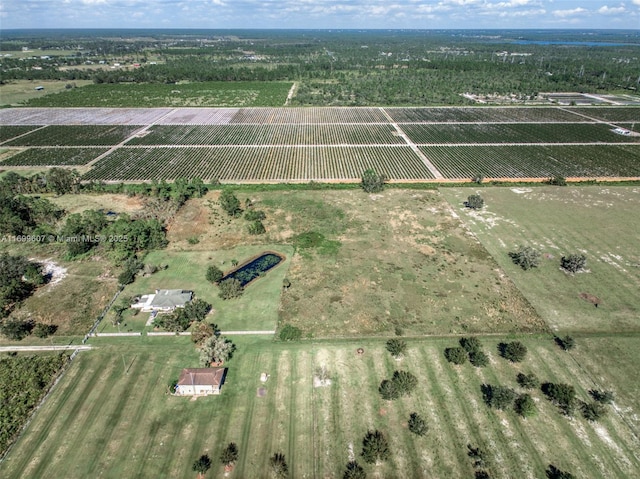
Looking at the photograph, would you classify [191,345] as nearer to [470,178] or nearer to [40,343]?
[40,343]

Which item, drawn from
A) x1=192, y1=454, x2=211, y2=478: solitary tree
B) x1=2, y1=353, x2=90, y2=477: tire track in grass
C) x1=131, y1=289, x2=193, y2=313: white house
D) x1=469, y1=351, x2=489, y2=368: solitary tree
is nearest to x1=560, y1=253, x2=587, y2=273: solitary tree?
x1=469, y1=351, x2=489, y2=368: solitary tree

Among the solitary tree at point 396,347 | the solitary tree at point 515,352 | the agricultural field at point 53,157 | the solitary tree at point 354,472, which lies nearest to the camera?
the solitary tree at point 354,472

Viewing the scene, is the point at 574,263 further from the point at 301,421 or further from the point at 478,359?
the point at 301,421

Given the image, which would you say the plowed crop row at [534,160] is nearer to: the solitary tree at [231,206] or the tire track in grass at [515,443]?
the solitary tree at [231,206]

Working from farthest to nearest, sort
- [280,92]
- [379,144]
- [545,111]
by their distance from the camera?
[280,92], [545,111], [379,144]

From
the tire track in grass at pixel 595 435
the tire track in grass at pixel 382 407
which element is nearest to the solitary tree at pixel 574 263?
the tire track in grass at pixel 595 435

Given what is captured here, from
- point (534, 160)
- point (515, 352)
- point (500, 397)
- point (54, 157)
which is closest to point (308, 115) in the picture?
point (534, 160)

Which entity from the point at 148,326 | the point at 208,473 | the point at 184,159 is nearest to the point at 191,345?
the point at 148,326
